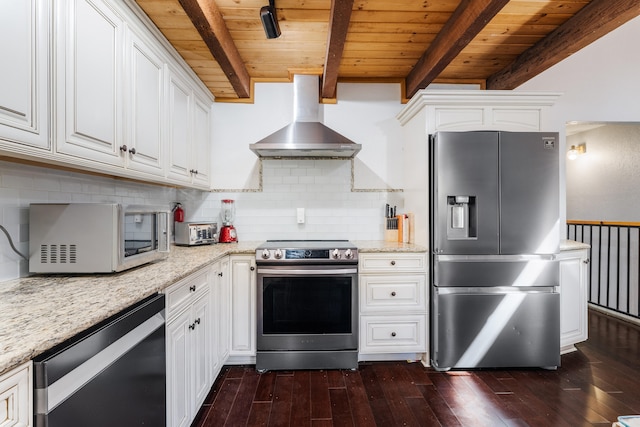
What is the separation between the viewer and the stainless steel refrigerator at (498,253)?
2.35 meters

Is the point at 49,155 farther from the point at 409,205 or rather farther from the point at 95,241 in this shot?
the point at 409,205

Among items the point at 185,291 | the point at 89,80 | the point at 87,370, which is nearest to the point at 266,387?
the point at 185,291

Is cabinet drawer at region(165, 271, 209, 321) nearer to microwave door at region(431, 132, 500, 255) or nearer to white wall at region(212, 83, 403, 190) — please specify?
white wall at region(212, 83, 403, 190)

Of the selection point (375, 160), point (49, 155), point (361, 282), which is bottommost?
point (361, 282)

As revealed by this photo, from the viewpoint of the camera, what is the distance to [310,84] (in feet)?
9.67

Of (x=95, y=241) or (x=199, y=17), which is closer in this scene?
(x=95, y=241)

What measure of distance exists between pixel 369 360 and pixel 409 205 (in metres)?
1.40

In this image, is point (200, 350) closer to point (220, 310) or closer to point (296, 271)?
point (220, 310)

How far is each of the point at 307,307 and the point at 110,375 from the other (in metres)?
1.54

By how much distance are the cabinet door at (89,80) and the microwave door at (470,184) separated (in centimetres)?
209

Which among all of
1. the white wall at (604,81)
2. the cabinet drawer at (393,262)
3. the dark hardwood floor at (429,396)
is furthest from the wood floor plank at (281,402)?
the white wall at (604,81)

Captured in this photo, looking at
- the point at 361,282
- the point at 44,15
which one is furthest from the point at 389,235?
the point at 44,15

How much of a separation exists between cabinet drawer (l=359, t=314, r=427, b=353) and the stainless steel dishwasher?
1.60m

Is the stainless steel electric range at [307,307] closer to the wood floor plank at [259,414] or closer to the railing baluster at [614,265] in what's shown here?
the wood floor plank at [259,414]
